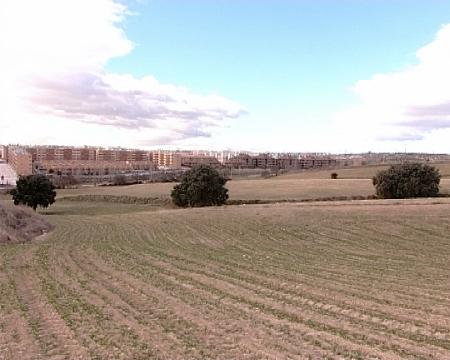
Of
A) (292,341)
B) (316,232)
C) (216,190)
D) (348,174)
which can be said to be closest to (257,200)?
(216,190)

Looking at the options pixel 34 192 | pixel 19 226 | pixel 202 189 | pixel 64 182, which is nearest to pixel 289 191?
pixel 202 189

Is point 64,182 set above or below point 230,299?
below

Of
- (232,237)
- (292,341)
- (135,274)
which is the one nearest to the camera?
(292,341)

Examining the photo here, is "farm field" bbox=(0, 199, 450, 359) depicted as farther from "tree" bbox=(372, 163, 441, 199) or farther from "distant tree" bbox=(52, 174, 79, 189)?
"distant tree" bbox=(52, 174, 79, 189)

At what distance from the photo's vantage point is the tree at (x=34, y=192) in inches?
2830

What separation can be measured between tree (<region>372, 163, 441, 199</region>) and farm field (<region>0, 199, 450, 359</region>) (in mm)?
35244

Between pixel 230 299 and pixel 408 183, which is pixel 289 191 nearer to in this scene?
pixel 408 183

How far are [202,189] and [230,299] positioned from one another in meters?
54.0

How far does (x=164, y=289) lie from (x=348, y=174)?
10070cm

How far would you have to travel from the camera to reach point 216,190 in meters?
68.2

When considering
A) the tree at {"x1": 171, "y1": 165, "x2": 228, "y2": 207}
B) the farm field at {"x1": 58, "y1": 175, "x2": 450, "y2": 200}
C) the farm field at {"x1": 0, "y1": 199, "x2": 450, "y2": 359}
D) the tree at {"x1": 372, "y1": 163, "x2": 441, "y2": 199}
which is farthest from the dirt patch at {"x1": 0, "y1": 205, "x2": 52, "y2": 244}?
the tree at {"x1": 372, "y1": 163, "x2": 441, "y2": 199}

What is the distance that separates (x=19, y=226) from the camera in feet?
127

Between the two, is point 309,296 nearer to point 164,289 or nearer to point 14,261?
point 164,289

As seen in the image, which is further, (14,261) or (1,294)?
(14,261)
